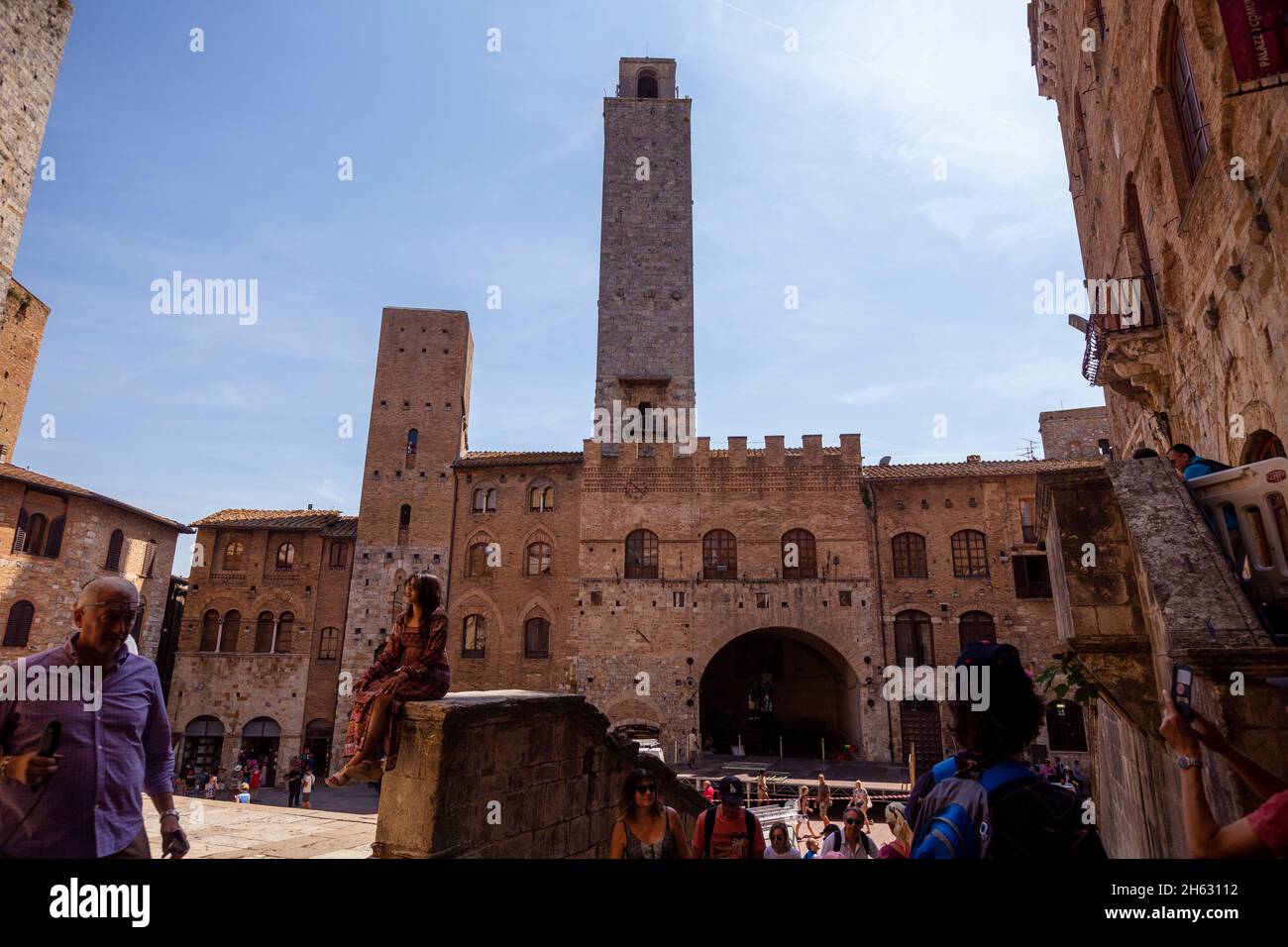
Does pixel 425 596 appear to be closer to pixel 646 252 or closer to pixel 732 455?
pixel 732 455

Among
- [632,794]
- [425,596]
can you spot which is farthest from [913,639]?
[425,596]

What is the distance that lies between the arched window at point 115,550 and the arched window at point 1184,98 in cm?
3268

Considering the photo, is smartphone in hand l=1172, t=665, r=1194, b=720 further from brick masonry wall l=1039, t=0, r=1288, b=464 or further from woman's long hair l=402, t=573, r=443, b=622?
brick masonry wall l=1039, t=0, r=1288, b=464

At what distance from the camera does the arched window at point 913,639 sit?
2316 cm

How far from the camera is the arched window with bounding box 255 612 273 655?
87.2ft

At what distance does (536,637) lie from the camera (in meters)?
25.2

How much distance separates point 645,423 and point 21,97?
20596mm

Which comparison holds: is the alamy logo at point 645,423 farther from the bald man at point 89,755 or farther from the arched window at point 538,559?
the bald man at point 89,755

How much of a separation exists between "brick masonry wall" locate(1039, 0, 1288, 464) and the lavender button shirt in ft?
30.9

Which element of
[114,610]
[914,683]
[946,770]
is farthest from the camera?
[914,683]
